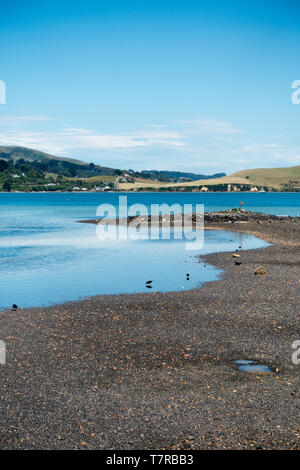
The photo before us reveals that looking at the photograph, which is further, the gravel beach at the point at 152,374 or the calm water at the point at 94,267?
the calm water at the point at 94,267

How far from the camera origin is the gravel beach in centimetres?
859

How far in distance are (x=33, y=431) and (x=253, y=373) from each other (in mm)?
5491

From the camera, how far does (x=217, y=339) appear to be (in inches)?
549

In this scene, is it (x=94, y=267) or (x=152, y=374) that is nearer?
(x=152, y=374)

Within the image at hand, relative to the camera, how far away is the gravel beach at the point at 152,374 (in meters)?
8.59

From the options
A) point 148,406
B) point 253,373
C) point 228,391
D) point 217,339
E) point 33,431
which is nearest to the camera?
point 33,431

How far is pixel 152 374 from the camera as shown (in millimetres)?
11289

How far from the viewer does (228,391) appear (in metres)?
10.3

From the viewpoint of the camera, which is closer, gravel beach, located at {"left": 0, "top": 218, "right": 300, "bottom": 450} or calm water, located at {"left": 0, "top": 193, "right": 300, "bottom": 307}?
gravel beach, located at {"left": 0, "top": 218, "right": 300, "bottom": 450}
